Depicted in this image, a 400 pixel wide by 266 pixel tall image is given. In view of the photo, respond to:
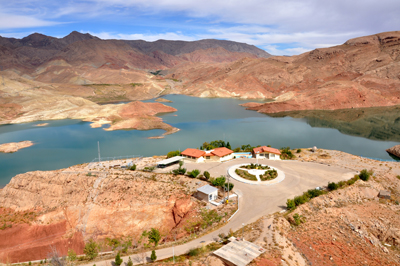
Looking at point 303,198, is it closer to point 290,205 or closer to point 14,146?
point 290,205

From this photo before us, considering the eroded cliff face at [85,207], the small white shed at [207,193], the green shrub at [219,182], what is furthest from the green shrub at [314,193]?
the eroded cliff face at [85,207]

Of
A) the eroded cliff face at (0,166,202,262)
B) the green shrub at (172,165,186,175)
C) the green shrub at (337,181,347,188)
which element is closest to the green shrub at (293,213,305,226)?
the green shrub at (337,181,347,188)

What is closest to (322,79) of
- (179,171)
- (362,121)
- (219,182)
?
(362,121)

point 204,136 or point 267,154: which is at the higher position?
point 267,154

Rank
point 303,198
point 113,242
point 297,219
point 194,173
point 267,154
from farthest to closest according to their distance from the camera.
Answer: point 267,154, point 194,173, point 303,198, point 113,242, point 297,219

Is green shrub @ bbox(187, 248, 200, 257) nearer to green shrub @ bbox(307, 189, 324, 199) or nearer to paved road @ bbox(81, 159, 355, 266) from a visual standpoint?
paved road @ bbox(81, 159, 355, 266)

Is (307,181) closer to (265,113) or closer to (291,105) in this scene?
(265,113)

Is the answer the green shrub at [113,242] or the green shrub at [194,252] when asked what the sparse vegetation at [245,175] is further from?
the green shrub at [113,242]

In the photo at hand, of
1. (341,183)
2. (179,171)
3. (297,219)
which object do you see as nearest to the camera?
(297,219)
